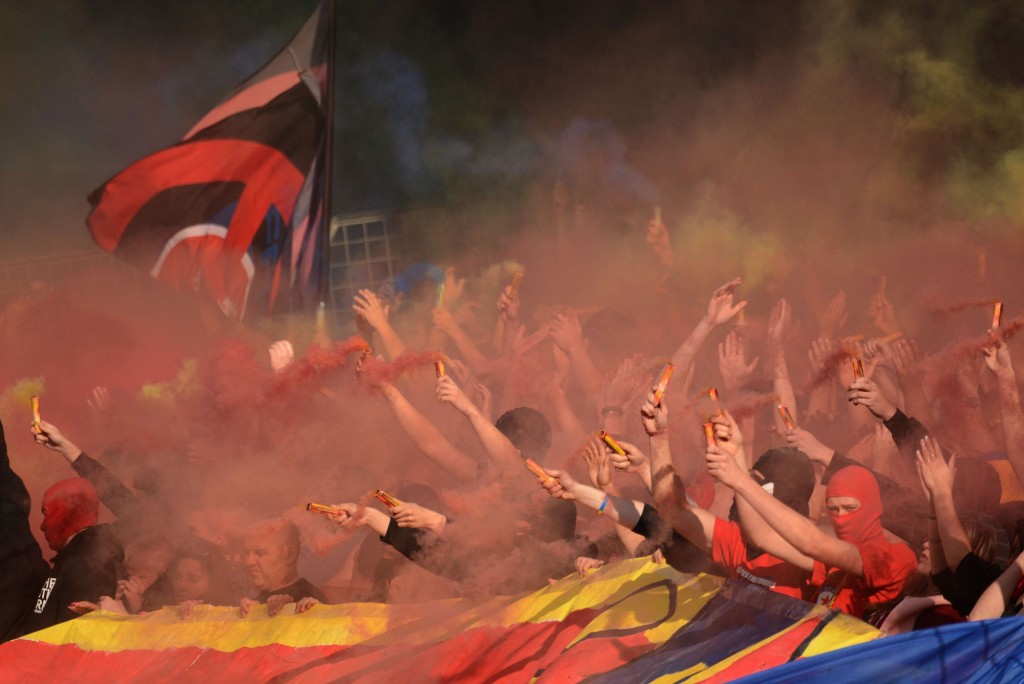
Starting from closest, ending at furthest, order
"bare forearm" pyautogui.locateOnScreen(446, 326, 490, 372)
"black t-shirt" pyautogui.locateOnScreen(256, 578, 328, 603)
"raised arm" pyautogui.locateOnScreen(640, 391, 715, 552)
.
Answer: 1. "raised arm" pyautogui.locateOnScreen(640, 391, 715, 552)
2. "black t-shirt" pyautogui.locateOnScreen(256, 578, 328, 603)
3. "bare forearm" pyautogui.locateOnScreen(446, 326, 490, 372)

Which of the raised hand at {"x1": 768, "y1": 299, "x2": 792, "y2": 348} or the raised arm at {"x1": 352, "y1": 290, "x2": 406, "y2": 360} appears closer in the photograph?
the raised hand at {"x1": 768, "y1": 299, "x2": 792, "y2": 348}

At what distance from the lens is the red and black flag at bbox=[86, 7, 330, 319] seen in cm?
634

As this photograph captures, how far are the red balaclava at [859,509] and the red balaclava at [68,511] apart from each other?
3.03 meters

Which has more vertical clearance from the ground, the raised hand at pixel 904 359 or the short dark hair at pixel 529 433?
the raised hand at pixel 904 359

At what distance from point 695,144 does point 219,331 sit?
9.78 ft

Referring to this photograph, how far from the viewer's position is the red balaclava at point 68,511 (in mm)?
4723

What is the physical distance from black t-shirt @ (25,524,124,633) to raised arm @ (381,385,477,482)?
4.12ft

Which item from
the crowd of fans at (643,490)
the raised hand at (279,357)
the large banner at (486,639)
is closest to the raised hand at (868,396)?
the crowd of fans at (643,490)

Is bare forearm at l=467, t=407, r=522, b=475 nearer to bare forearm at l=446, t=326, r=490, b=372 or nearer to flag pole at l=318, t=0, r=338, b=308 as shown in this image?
bare forearm at l=446, t=326, r=490, b=372

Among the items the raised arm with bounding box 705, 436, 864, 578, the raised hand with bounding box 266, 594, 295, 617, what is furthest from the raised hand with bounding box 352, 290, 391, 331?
the raised arm with bounding box 705, 436, 864, 578

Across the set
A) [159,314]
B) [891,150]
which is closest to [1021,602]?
[891,150]

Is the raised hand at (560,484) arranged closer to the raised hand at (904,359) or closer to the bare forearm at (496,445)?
the bare forearm at (496,445)

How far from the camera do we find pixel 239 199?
21.3 feet

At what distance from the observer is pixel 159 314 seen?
23.7 feet
